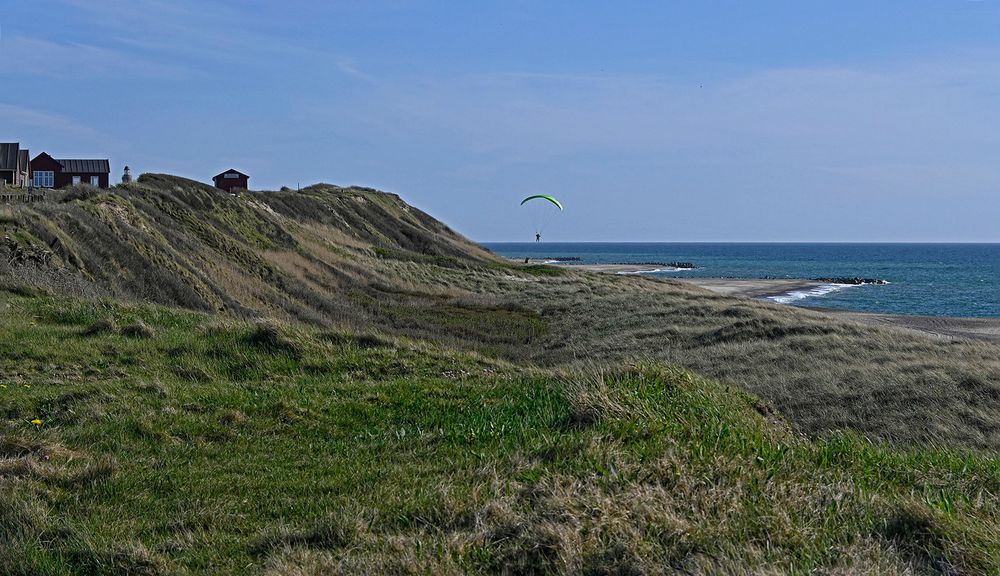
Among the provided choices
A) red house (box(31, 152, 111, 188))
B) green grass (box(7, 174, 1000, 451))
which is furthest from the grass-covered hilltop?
red house (box(31, 152, 111, 188))

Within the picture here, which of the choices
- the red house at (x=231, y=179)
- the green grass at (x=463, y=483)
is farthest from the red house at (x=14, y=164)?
the green grass at (x=463, y=483)

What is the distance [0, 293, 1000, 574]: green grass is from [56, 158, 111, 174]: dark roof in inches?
2590

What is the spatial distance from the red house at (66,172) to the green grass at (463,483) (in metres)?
65.5

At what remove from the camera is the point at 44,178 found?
2746 inches

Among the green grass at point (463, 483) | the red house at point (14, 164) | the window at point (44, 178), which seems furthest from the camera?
the window at point (44, 178)

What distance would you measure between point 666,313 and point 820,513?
28725mm

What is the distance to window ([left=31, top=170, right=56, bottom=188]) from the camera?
6907 centimetres

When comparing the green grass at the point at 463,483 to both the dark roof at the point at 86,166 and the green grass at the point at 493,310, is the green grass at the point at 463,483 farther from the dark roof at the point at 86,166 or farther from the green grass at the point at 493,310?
the dark roof at the point at 86,166

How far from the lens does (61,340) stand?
1325cm

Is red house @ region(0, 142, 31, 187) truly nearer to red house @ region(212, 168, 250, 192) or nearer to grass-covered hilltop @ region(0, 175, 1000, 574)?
red house @ region(212, 168, 250, 192)

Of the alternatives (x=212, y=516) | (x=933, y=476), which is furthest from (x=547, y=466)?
(x=933, y=476)

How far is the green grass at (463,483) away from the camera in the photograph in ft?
17.3

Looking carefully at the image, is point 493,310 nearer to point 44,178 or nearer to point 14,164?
point 14,164

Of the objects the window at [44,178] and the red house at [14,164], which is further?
the window at [44,178]
